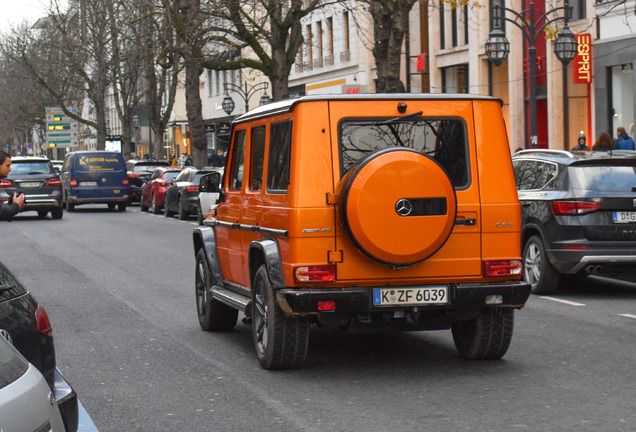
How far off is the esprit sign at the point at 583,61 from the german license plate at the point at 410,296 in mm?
29118

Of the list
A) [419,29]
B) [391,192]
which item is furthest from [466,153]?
[419,29]

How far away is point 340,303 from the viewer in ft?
27.1

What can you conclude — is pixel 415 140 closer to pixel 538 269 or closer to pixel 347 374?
pixel 347 374

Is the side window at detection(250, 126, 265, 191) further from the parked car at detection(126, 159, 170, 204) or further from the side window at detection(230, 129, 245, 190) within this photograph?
the parked car at detection(126, 159, 170, 204)

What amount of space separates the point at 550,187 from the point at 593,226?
2.41ft

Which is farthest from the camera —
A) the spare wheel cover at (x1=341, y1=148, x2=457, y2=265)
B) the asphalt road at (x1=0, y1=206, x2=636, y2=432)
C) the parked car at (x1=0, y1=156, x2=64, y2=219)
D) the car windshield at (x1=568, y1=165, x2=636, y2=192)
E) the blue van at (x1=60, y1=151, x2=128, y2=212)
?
the blue van at (x1=60, y1=151, x2=128, y2=212)

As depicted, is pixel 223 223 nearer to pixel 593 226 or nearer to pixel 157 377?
pixel 157 377

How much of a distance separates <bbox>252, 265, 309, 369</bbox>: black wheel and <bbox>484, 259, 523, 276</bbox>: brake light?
1.31 m

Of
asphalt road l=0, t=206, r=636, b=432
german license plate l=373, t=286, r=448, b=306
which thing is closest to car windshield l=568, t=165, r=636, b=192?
asphalt road l=0, t=206, r=636, b=432

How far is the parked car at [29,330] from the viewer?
534 centimetres

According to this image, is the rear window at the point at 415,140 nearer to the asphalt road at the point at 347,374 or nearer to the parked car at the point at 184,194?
the asphalt road at the point at 347,374

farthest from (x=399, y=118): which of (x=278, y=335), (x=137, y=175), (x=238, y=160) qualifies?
(x=137, y=175)

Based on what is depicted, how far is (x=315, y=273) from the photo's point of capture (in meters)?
8.27

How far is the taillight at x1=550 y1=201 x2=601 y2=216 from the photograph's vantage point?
1334cm
